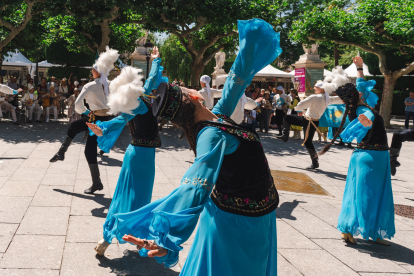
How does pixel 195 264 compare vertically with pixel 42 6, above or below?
below

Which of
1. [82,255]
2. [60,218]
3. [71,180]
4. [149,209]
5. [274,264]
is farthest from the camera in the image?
[71,180]

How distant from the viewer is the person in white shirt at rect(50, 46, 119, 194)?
5535 mm

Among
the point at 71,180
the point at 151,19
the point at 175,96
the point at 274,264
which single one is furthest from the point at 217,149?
the point at 151,19

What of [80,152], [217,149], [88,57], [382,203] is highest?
[88,57]

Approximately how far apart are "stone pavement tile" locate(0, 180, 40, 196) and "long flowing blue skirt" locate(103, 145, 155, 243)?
2.55 m

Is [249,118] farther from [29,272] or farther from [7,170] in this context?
[29,272]

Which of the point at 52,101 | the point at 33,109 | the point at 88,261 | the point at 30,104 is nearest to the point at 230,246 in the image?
the point at 88,261

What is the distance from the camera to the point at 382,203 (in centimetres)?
442

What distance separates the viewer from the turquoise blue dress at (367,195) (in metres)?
4.36

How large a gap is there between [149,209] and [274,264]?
0.95 m

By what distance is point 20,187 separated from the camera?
5.98m

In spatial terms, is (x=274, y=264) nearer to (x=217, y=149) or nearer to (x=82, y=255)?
(x=217, y=149)

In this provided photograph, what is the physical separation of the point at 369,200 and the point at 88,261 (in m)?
3.24

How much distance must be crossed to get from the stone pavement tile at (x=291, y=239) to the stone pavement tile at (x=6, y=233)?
2.93 meters
